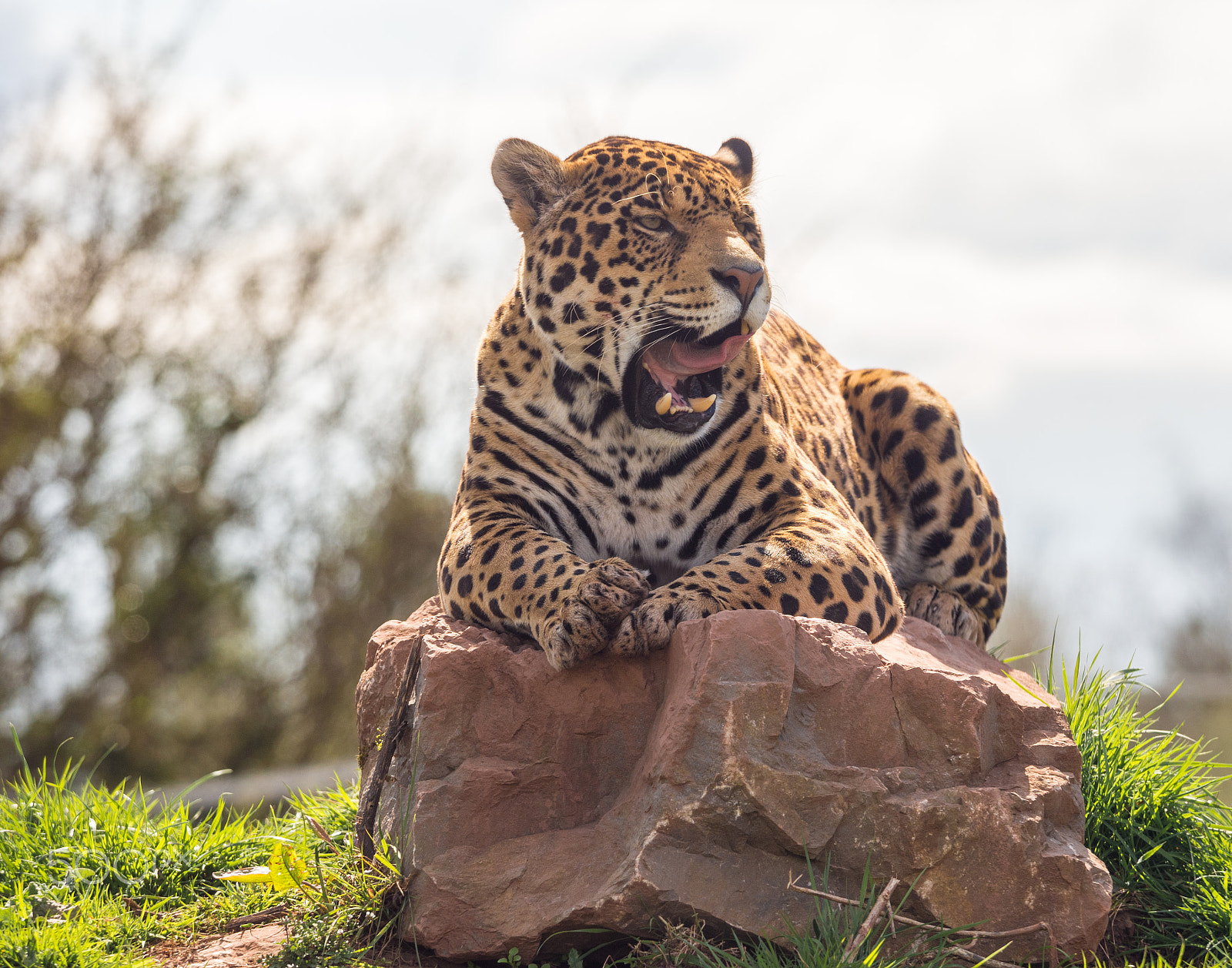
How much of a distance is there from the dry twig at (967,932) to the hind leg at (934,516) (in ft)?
8.96

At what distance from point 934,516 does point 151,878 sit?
5.06 meters

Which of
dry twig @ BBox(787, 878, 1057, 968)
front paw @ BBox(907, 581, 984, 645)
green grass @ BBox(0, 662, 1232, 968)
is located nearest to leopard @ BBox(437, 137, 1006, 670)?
dry twig @ BBox(787, 878, 1057, 968)

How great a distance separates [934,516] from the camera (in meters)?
7.53

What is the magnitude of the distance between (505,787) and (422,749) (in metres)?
0.41

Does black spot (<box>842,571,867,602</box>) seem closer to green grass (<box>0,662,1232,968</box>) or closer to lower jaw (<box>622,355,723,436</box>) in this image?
lower jaw (<box>622,355,723,436</box>)

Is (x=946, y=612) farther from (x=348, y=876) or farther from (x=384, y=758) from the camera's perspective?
(x=348, y=876)

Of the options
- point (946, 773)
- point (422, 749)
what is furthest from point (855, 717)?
point (422, 749)

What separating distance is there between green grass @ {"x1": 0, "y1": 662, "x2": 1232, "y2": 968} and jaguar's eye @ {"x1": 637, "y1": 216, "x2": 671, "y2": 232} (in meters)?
3.01

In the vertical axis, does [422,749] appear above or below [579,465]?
below

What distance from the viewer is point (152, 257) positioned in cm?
1894

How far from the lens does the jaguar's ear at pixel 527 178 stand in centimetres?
577

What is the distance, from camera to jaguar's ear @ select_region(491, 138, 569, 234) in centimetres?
577

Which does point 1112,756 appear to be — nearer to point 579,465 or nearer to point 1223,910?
point 1223,910

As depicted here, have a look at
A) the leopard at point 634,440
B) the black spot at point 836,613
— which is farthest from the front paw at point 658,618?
the black spot at point 836,613
